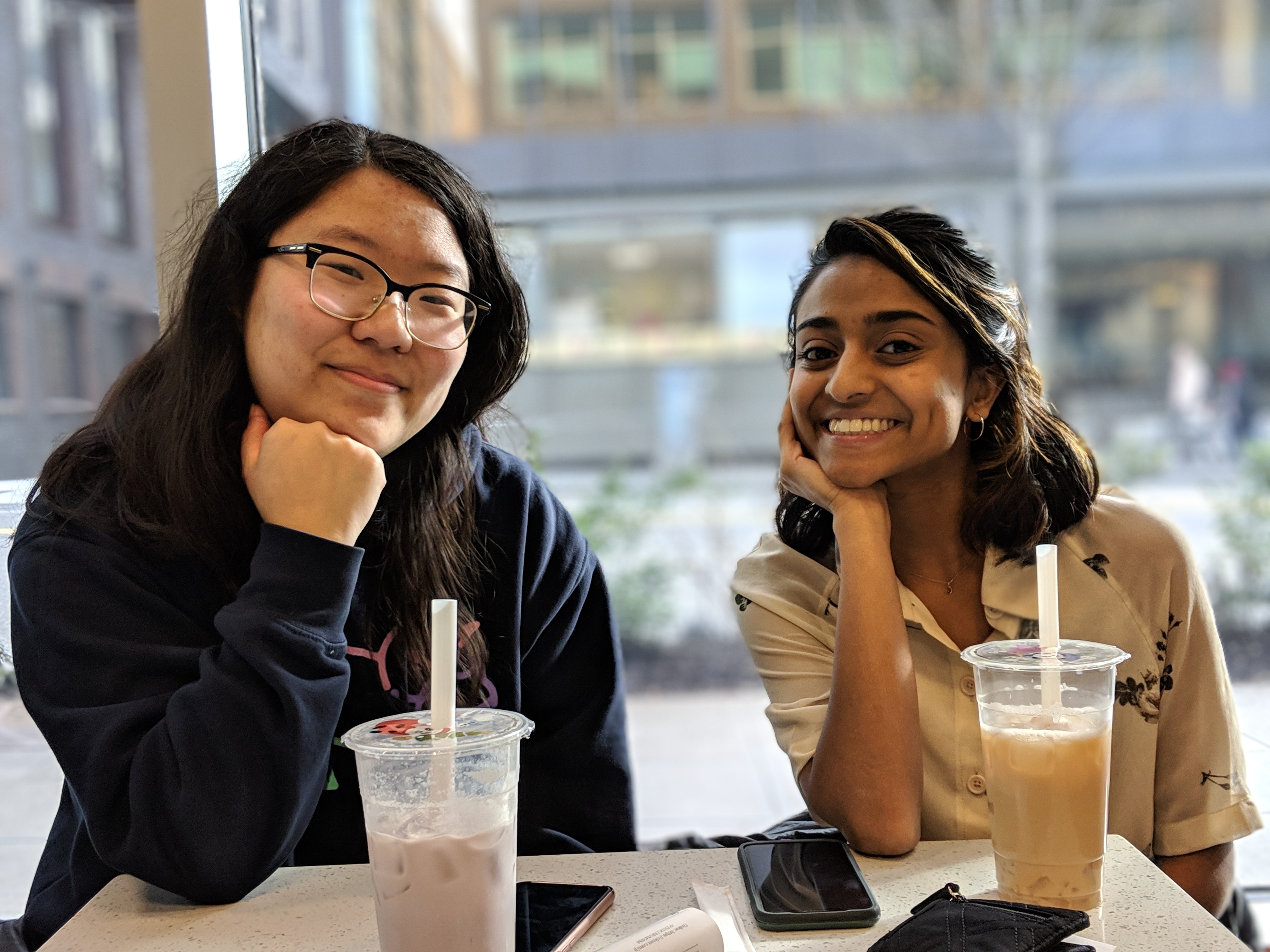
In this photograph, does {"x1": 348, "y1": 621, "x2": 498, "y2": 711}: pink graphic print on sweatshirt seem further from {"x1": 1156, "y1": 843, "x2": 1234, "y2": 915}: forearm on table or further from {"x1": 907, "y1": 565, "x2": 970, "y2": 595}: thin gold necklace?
{"x1": 1156, "y1": 843, "x2": 1234, "y2": 915}: forearm on table

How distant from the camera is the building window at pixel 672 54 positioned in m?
4.91

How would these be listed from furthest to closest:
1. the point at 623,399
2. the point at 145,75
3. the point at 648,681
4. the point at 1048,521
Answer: the point at 623,399, the point at 648,681, the point at 145,75, the point at 1048,521

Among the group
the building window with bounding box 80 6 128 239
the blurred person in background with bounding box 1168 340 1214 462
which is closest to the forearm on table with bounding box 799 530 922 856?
the building window with bounding box 80 6 128 239

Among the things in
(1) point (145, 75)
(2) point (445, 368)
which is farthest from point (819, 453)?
(1) point (145, 75)

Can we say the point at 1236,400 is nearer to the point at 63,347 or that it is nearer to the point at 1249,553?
the point at 1249,553

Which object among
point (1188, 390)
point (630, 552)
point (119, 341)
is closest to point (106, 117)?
point (119, 341)

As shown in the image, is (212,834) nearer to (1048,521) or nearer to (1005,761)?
(1005,761)

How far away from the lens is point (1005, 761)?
1102 mm

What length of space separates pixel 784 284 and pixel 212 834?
4117 millimetres

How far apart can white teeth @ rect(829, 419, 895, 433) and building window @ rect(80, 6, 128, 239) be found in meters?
2.07

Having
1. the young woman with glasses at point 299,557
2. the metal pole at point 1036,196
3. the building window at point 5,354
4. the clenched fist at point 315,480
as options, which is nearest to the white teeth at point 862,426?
the young woman with glasses at point 299,557

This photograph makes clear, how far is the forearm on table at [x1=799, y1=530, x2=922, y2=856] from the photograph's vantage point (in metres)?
1.27

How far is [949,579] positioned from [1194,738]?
38cm

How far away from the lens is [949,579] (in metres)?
1.66
